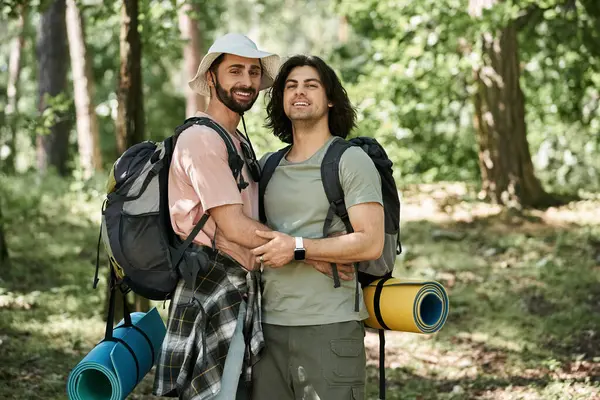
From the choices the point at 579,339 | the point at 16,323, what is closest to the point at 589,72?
the point at 579,339

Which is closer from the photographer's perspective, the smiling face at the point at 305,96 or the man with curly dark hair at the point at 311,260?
the man with curly dark hair at the point at 311,260

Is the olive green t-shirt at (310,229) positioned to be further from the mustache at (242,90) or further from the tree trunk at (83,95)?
the tree trunk at (83,95)

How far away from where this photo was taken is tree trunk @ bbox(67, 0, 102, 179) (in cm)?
1384

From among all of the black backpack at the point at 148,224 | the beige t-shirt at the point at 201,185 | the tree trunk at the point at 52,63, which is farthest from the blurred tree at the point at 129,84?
the tree trunk at the point at 52,63

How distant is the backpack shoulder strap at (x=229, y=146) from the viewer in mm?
3463

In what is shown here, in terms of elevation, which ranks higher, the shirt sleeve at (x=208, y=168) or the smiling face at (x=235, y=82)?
the smiling face at (x=235, y=82)

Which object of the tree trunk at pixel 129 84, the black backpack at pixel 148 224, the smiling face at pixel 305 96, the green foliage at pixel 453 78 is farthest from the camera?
the green foliage at pixel 453 78

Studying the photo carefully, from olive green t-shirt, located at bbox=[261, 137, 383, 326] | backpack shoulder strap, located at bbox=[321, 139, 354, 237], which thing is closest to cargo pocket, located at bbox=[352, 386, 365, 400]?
olive green t-shirt, located at bbox=[261, 137, 383, 326]

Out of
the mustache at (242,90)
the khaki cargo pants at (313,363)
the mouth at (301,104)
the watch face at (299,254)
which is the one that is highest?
the mustache at (242,90)

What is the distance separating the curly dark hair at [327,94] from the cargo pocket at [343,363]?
3.24ft

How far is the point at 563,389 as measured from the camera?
5.74m

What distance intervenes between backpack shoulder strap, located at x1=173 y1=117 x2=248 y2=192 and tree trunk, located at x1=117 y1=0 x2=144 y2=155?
10.1ft

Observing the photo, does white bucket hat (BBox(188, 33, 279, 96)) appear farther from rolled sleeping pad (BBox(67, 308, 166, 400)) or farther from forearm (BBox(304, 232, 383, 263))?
rolled sleeping pad (BBox(67, 308, 166, 400))

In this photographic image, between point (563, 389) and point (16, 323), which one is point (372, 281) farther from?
point (16, 323)
